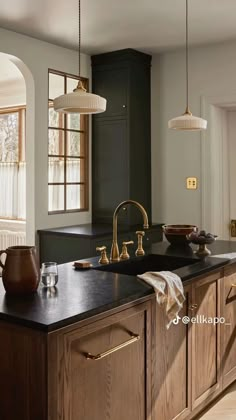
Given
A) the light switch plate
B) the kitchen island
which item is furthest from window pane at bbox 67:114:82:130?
the kitchen island

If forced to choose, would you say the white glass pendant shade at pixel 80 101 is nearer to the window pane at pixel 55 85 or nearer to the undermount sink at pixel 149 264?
the undermount sink at pixel 149 264

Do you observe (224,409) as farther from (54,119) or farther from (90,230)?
(54,119)

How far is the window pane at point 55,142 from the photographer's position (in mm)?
4896

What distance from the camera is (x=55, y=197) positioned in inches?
197

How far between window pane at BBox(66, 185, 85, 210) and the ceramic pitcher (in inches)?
121

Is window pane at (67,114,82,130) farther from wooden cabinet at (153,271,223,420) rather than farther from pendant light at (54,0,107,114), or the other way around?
wooden cabinet at (153,271,223,420)

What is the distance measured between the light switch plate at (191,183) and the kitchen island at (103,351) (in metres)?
2.37

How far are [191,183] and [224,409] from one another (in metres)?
2.67

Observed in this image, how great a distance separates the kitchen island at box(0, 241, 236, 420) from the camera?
167 centimetres

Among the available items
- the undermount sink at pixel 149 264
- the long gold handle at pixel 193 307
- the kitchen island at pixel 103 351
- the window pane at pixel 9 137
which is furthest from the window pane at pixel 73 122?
the long gold handle at pixel 193 307

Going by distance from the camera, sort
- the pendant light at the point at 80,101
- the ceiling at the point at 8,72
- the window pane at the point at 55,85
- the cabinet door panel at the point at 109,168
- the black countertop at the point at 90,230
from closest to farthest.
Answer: the pendant light at the point at 80,101 → the black countertop at the point at 90,230 → the window pane at the point at 55,85 → the cabinet door panel at the point at 109,168 → the ceiling at the point at 8,72

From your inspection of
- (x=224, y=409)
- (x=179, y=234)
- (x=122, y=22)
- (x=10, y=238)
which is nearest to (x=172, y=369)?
(x=224, y=409)

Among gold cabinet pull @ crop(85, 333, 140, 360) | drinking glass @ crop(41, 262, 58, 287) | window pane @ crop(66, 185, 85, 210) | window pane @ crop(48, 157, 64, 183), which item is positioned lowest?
gold cabinet pull @ crop(85, 333, 140, 360)

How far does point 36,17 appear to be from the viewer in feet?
13.0
